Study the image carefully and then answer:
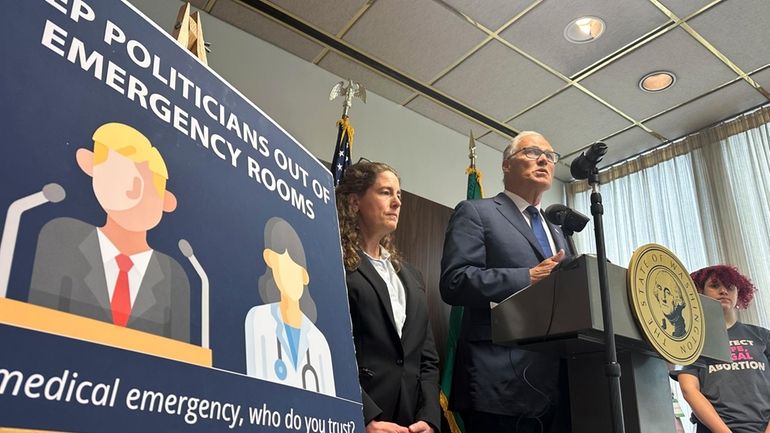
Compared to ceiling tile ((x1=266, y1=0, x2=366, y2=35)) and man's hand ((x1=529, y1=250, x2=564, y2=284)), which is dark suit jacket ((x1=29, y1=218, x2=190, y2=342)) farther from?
ceiling tile ((x1=266, y1=0, x2=366, y2=35))

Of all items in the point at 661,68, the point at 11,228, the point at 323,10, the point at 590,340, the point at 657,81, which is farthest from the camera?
the point at 657,81

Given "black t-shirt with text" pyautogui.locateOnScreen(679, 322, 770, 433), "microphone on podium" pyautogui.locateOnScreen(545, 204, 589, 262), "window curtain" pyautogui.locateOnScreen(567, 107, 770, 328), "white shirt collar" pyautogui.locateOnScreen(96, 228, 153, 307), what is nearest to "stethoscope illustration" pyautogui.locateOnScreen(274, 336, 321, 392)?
"white shirt collar" pyautogui.locateOnScreen(96, 228, 153, 307)

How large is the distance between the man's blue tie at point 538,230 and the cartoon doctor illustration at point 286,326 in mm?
1146

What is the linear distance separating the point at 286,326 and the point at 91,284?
1.06 feet

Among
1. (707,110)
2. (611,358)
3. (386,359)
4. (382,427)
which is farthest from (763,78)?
(382,427)

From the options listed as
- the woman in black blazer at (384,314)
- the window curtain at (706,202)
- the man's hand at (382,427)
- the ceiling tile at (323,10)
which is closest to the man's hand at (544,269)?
the woman in black blazer at (384,314)

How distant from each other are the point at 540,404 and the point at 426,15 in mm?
2484

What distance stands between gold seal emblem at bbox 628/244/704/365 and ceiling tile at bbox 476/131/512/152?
3.11 meters

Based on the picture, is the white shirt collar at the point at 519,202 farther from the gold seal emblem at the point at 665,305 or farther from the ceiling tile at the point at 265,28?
the ceiling tile at the point at 265,28

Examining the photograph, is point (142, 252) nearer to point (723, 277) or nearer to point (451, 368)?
point (451, 368)

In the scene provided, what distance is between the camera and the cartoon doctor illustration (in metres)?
0.76

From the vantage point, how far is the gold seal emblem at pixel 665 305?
1.31m

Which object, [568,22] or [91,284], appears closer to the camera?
[91,284]

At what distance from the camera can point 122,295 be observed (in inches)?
23.8
